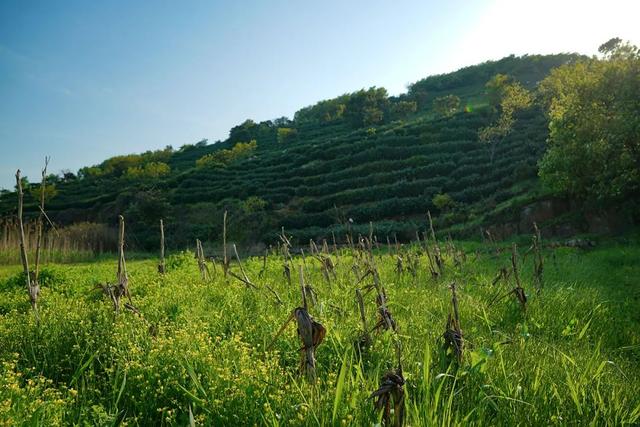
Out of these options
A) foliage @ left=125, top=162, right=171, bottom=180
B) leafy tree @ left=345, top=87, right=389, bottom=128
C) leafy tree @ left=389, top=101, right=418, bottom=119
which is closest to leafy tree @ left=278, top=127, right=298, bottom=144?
leafy tree @ left=345, top=87, right=389, bottom=128

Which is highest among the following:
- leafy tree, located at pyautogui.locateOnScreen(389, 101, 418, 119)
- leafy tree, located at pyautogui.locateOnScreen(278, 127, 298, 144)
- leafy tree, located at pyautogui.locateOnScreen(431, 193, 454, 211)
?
leafy tree, located at pyautogui.locateOnScreen(389, 101, 418, 119)

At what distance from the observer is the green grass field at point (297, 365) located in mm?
2695

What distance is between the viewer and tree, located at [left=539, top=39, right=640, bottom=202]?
65.6 ft

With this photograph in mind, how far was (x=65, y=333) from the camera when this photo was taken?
15.8 ft

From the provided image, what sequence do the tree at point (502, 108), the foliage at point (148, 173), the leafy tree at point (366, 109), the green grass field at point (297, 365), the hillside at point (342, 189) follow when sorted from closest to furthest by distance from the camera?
the green grass field at point (297, 365) < the hillside at point (342, 189) < the tree at point (502, 108) < the foliage at point (148, 173) < the leafy tree at point (366, 109)

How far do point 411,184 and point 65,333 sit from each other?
39442 millimetres

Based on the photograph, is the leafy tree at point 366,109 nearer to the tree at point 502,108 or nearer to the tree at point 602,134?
the tree at point 502,108

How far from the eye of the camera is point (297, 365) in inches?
143

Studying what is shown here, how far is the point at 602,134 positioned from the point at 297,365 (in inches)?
920

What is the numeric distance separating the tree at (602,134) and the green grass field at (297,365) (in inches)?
618

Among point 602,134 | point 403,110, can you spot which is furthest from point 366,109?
point 602,134

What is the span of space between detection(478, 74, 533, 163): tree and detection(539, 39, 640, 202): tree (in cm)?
1983

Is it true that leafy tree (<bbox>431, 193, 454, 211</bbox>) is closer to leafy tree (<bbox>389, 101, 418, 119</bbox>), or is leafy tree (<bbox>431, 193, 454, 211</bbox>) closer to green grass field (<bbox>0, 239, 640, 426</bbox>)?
green grass field (<bbox>0, 239, 640, 426</bbox>)

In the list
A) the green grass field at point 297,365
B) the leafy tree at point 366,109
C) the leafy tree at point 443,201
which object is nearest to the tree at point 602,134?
the leafy tree at point 443,201
